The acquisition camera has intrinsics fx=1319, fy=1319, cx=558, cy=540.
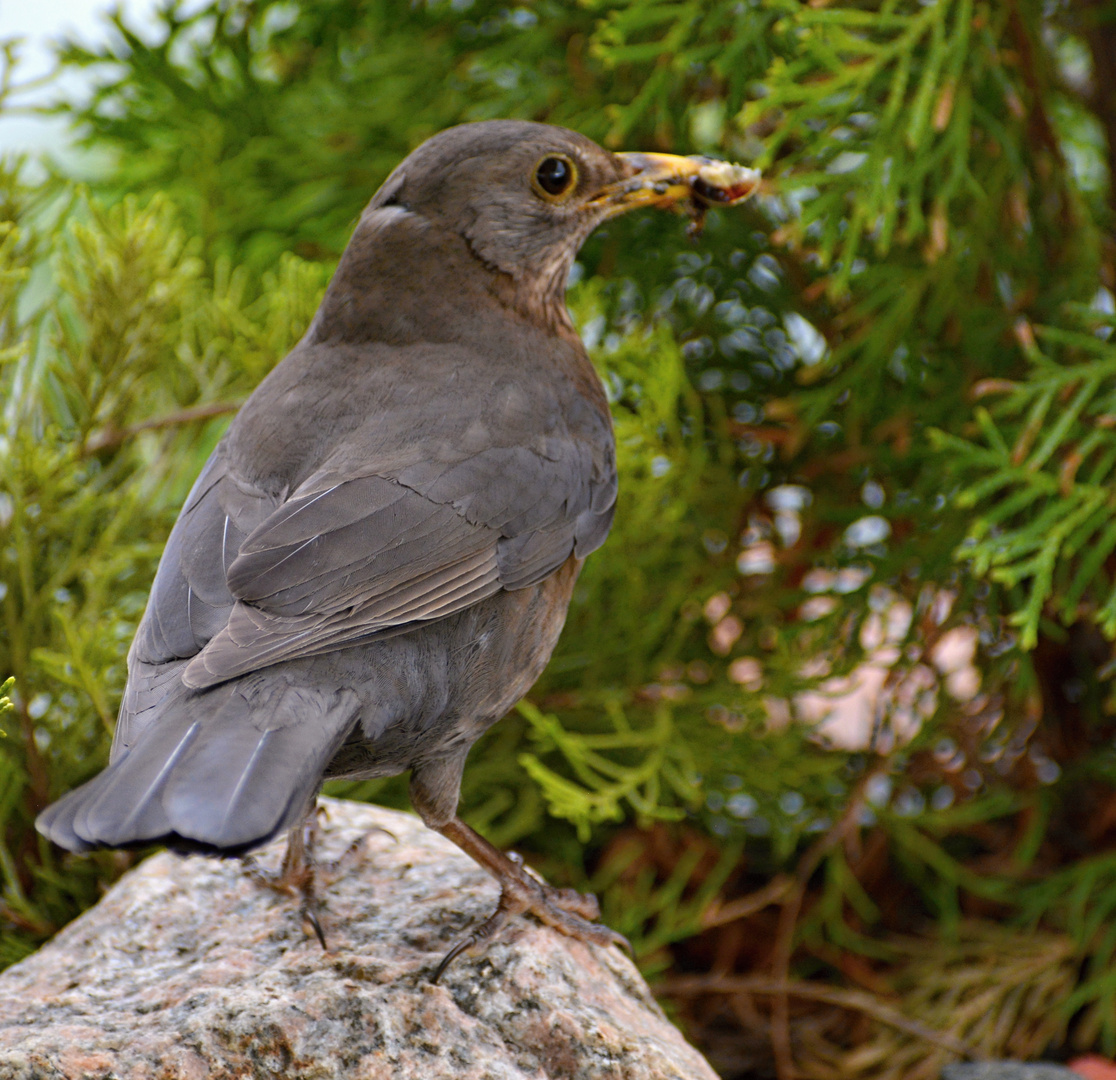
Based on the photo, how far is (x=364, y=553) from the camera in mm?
1998

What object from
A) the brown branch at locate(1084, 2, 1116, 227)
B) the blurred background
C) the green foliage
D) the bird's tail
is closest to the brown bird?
the bird's tail

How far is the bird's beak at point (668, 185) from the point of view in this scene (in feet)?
8.45

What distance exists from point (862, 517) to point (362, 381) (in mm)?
1542

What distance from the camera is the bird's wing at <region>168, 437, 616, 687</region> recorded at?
1886 millimetres

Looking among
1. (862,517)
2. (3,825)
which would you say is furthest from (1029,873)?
(3,825)

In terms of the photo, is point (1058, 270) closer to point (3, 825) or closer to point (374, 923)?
point (374, 923)

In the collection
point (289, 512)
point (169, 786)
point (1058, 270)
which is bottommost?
point (169, 786)

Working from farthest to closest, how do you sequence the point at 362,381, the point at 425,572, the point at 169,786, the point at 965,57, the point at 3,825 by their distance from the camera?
the point at 965,57
the point at 3,825
the point at 362,381
the point at 425,572
the point at 169,786

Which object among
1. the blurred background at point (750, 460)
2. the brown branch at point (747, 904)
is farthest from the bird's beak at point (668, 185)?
the brown branch at point (747, 904)

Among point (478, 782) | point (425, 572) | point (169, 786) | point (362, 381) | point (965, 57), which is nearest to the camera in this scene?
point (169, 786)

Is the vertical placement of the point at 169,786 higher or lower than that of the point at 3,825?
higher

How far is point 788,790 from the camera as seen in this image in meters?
3.29

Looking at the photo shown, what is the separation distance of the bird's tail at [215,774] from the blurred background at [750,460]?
902mm

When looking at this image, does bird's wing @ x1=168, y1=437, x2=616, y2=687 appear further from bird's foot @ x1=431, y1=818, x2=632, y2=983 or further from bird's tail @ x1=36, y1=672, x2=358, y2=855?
bird's foot @ x1=431, y1=818, x2=632, y2=983
